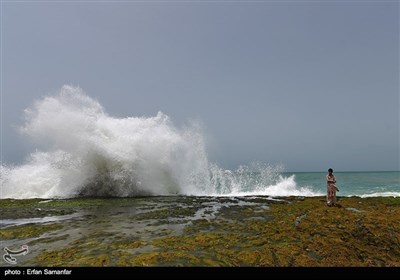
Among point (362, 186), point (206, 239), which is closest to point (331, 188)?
point (206, 239)

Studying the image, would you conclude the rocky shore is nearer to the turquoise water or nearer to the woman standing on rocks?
the woman standing on rocks

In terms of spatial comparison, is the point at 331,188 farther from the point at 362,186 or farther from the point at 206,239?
the point at 362,186

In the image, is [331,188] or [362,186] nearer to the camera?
[331,188]

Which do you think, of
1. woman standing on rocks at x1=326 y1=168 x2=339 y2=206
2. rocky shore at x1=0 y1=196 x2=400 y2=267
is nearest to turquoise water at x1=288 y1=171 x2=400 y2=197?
woman standing on rocks at x1=326 y1=168 x2=339 y2=206

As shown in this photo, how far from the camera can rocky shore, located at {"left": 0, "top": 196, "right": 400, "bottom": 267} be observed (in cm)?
673

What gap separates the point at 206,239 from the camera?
861 centimetres

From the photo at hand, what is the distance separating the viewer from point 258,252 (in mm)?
7207

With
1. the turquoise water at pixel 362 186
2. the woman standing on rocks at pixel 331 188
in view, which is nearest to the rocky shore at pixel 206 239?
the woman standing on rocks at pixel 331 188

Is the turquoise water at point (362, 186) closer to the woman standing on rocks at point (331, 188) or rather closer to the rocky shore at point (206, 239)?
the woman standing on rocks at point (331, 188)
